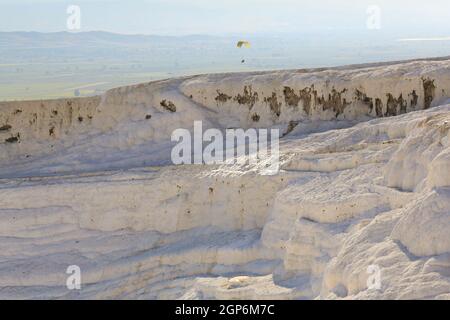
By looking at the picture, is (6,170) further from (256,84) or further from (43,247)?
(256,84)

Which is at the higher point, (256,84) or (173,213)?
(256,84)

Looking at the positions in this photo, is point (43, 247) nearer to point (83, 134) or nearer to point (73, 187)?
point (73, 187)

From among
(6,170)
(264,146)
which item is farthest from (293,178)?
(6,170)

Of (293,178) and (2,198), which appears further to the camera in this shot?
(2,198)
